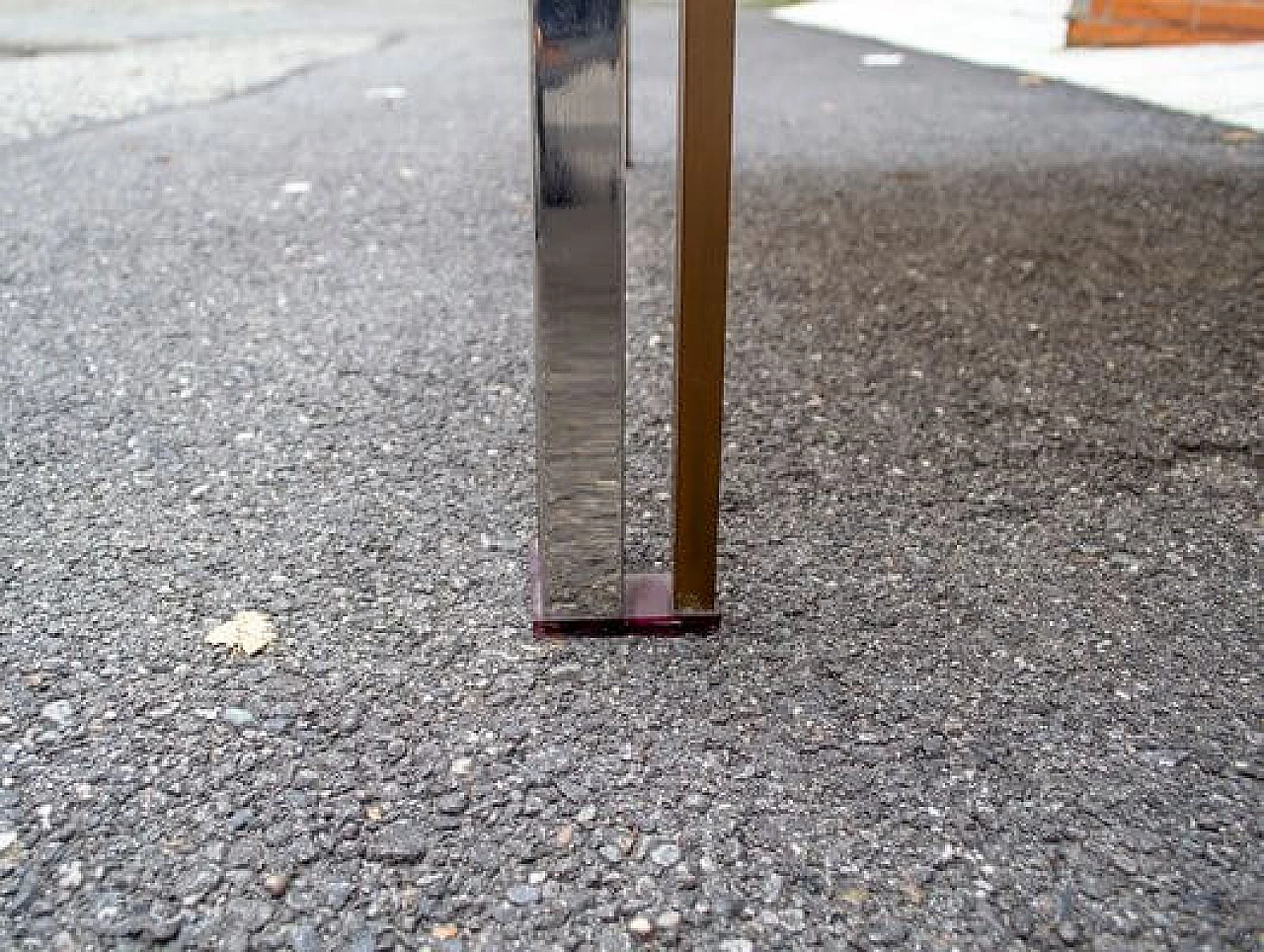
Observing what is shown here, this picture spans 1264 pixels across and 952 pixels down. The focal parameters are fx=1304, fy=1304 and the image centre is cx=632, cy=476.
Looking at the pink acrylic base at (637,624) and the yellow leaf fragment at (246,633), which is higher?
Result: the pink acrylic base at (637,624)

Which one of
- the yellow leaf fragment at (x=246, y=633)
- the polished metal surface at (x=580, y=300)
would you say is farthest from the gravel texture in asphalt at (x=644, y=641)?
the polished metal surface at (x=580, y=300)

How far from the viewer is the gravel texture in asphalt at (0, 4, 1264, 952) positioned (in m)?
1.07

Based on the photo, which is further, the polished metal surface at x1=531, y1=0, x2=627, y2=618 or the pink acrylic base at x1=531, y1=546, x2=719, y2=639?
the pink acrylic base at x1=531, y1=546, x2=719, y2=639

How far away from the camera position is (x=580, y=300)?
4.19 ft

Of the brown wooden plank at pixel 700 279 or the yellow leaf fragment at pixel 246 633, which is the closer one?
the brown wooden plank at pixel 700 279

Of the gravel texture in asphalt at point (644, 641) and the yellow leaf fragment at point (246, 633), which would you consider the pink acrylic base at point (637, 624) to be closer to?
the gravel texture in asphalt at point (644, 641)

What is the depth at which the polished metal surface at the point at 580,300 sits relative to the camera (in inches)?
45.4

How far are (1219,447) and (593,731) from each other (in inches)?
44.6

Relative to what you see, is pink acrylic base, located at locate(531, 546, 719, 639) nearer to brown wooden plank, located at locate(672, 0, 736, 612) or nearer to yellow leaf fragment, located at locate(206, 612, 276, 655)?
brown wooden plank, located at locate(672, 0, 736, 612)

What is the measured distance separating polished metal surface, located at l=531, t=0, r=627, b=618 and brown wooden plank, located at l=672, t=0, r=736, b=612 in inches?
2.4

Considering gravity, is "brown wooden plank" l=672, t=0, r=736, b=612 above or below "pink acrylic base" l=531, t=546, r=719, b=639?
above

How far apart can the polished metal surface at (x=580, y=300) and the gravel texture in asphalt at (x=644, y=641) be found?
0.12 m

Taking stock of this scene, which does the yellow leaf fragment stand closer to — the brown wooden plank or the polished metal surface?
the polished metal surface

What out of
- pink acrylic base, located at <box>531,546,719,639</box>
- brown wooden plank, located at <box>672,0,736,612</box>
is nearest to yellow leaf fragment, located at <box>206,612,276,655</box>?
pink acrylic base, located at <box>531,546,719,639</box>
